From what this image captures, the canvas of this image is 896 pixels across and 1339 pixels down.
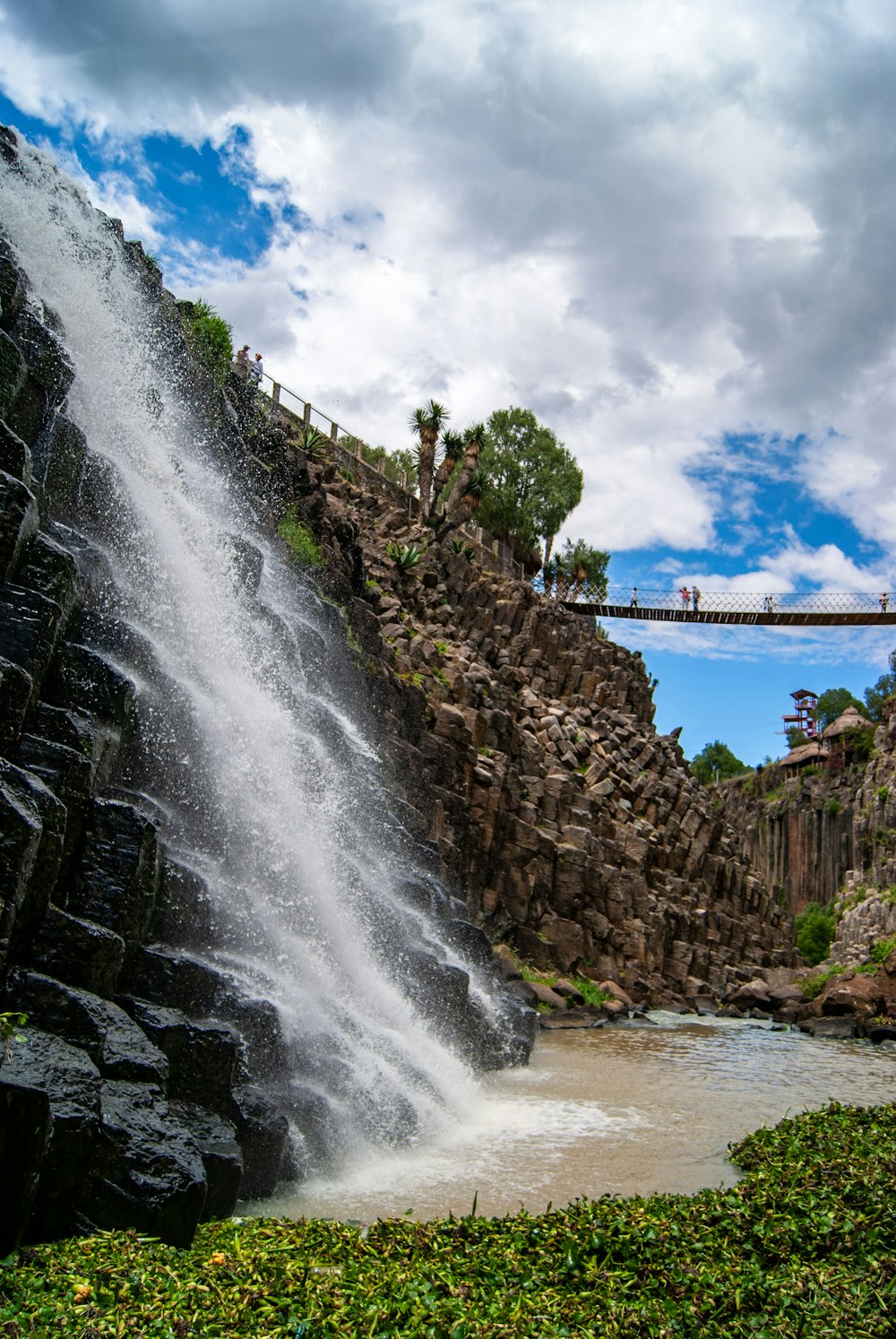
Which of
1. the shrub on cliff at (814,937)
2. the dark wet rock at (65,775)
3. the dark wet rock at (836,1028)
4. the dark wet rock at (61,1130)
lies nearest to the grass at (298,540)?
the dark wet rock at (65,775)

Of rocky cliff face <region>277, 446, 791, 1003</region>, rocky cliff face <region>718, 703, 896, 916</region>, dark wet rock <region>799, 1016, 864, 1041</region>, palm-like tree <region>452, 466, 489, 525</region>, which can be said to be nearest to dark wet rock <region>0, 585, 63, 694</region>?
rocky cliff face <region>277, 446, 791, 1003</region>

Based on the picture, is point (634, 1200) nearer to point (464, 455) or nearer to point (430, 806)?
point (430, 806)

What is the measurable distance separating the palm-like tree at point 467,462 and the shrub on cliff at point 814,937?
2671 cm

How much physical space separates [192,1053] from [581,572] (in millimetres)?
55206

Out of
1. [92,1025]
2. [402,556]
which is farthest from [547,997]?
[402,556]

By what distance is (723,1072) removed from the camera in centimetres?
1733

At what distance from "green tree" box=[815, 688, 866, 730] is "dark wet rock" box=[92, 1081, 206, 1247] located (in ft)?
374

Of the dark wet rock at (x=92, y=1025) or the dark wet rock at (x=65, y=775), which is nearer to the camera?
the dark wet rock at (x=92, y=1025)

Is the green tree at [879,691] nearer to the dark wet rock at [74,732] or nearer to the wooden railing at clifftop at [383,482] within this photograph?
the wooden railing at clifftop at [383,482]

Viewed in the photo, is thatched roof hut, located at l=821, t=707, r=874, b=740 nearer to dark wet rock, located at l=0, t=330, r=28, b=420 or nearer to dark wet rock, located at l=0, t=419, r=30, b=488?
dark wet rock, located at l=0, t=330, r=28, b=420

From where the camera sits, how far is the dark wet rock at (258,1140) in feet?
28.1

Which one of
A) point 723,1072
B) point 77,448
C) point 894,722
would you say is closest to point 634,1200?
point 723,1072

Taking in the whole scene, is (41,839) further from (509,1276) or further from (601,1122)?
(601,1122)

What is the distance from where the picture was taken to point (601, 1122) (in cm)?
1262
